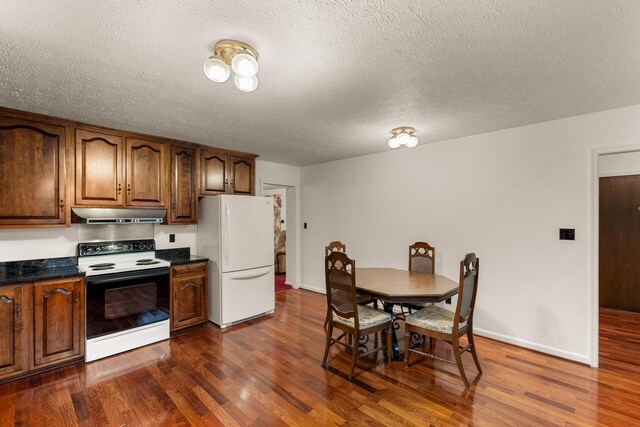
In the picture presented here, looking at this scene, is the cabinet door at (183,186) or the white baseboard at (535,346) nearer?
the white baseboard at (535,346)

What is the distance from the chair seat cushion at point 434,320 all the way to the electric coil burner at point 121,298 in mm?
2637

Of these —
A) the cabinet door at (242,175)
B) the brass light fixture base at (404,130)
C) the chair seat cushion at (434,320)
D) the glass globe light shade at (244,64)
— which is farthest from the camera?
the cabinet door at (242,175)

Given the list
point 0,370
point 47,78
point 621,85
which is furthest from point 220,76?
point 0,370

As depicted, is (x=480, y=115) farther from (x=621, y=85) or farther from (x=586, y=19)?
(x=586, y=19)

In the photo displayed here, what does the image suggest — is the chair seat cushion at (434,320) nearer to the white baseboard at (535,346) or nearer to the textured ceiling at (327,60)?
the white baseboard at (535,346)

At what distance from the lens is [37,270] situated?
112 inches

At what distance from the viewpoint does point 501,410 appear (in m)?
2.04

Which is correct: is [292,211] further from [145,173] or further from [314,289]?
[145,173]

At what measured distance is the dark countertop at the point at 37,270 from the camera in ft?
8.07

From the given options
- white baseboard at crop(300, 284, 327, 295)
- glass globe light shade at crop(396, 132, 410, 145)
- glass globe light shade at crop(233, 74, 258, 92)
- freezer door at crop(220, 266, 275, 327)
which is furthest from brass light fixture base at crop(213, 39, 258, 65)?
white baseboard at crop(300, 284, 327, 295)

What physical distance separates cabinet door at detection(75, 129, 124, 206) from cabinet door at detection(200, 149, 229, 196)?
0.91 meters

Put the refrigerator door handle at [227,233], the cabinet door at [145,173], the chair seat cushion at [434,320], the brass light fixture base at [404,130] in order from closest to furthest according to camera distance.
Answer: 1. the chair seat cushion at [434,320]
2. the brass light fixture base at [404,130]
3. the cabinet door at [145,173]
4. the refrigerator door handle at [227,233]

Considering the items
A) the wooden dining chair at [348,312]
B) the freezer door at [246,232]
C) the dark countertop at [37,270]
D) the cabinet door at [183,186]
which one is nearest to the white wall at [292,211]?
the freezer door at [246,232]

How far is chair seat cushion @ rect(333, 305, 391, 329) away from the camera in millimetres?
2535
